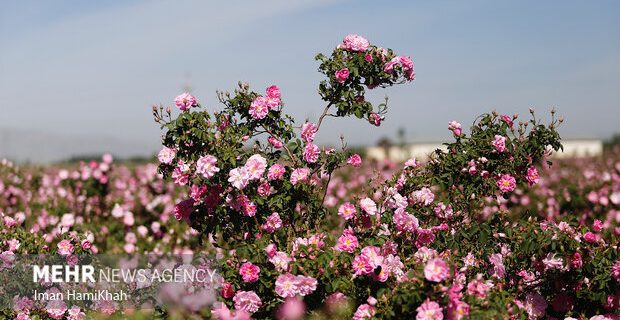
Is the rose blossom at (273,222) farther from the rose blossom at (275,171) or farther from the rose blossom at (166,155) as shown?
the rose blossom at (166,155)

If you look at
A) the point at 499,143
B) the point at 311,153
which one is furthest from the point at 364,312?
the point at 499,143

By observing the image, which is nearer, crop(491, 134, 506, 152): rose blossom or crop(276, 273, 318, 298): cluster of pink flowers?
crop(276, 273, 318, 298): cluster of pink flowers

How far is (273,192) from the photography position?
479 cm

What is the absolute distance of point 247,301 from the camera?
4.08 metres

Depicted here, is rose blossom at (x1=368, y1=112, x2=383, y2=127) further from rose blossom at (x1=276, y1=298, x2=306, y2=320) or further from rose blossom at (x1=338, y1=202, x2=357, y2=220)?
rose blossom at (x1=276, y1=298, x2=306, y2=320)

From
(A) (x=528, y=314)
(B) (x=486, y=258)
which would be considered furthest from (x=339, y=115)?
(A) (x=528, y=314)

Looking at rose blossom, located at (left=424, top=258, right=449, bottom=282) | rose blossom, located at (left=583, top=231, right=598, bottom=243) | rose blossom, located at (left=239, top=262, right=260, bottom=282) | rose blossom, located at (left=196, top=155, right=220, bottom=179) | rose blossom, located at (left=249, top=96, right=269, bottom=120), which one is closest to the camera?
rose blossom, located at (left=424, top=258, right=449, bottom=282)

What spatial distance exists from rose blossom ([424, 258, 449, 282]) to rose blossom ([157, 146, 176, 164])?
6.18 feet

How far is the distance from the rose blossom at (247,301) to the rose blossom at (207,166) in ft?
2.48

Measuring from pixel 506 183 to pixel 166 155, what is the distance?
228cm

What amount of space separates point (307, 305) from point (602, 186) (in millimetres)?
7746

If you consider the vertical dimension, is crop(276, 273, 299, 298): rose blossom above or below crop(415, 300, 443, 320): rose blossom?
above

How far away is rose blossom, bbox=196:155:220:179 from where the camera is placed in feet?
14.3

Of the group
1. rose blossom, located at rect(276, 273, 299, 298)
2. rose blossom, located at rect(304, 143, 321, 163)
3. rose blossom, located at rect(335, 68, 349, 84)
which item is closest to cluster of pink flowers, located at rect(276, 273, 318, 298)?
rose blossom, located at rect(276, 273, 299, 298)
